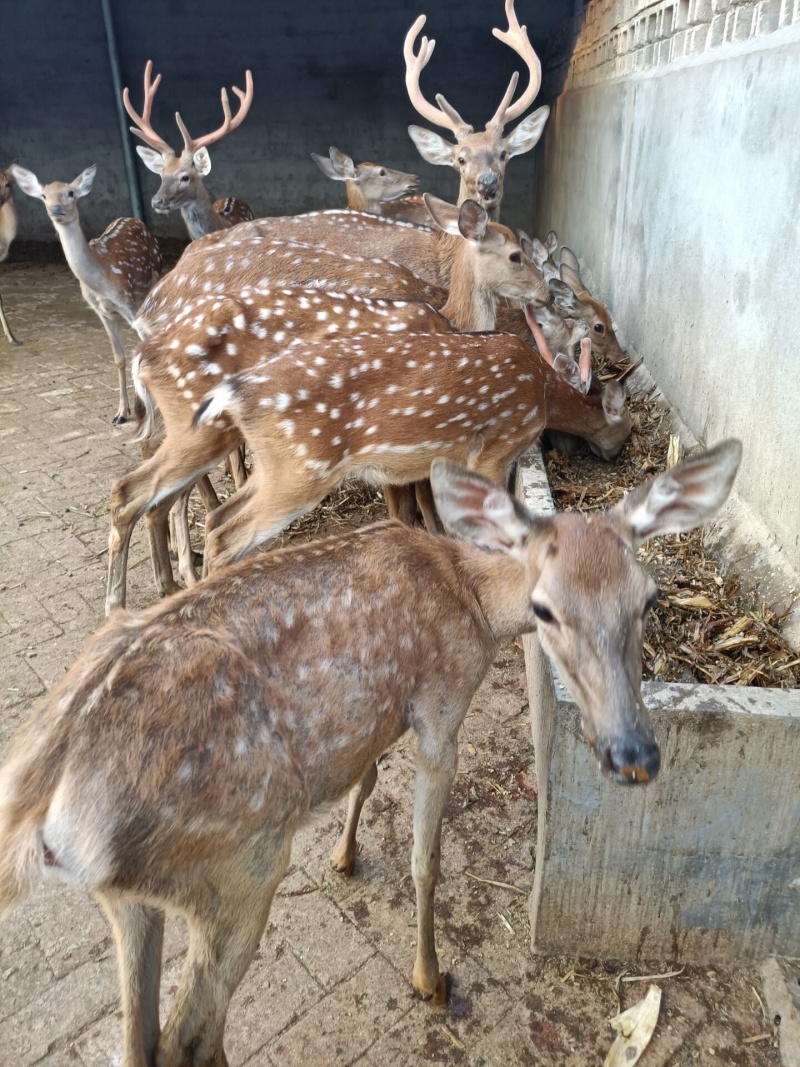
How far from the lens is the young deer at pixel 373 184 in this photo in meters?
8.11

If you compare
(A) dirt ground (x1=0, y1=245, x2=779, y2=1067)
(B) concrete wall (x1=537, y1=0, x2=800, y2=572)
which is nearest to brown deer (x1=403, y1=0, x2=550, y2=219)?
(B) concrete wall (x1=537, y1=0, x2=800, y2=572)

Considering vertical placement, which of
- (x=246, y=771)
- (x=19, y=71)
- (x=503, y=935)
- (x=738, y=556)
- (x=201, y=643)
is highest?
(x=19, y=71)

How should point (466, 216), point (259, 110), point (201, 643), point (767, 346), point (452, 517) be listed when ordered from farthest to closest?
point (259, 110)
point (466, 216)
point (767, 346)
point (452, 517)
point (201, 643)

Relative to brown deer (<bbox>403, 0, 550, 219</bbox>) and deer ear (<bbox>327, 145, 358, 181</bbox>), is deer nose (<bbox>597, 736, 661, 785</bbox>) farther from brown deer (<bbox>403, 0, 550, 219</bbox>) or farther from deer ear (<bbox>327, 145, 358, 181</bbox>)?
deer ear (<bbox>327, 145, 358, 181</bbox>)

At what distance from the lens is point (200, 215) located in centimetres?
761

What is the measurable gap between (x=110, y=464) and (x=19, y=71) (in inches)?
408

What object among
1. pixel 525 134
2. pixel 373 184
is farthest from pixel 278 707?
pixel 373 184

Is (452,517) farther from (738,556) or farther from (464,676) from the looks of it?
(738,556)

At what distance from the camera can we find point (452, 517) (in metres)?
2.15

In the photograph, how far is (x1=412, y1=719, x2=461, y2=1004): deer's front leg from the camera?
2.20m

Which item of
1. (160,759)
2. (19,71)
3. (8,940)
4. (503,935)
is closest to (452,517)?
(160,759)

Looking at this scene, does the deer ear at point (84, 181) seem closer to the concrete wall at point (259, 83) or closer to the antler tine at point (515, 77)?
the antler tine at point (515, 77)

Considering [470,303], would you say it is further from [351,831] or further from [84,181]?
[84,181]

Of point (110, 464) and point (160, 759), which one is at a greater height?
point (160, 759)
